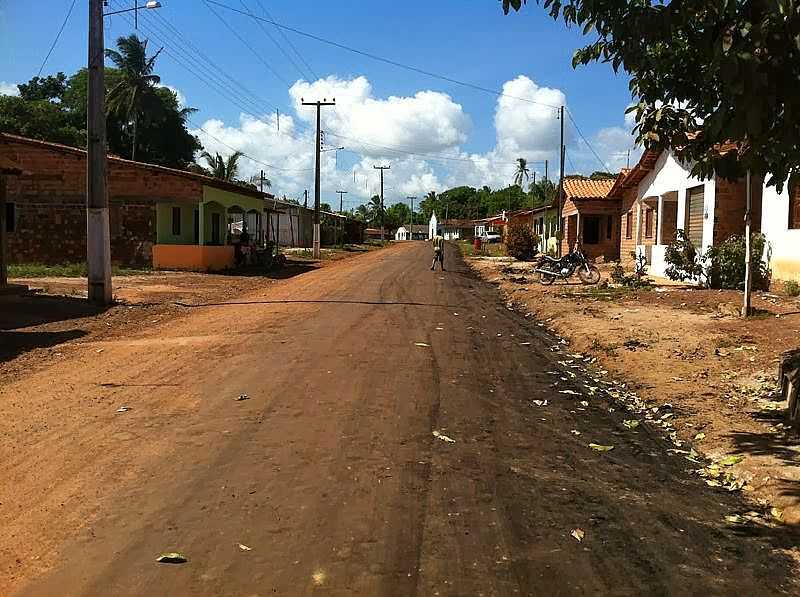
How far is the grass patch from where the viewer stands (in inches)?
890

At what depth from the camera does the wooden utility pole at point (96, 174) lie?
1521 centimetres

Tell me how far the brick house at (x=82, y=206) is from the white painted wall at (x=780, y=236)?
1882cm

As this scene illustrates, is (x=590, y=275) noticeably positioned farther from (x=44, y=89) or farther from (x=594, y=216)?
(x=44, y=89)

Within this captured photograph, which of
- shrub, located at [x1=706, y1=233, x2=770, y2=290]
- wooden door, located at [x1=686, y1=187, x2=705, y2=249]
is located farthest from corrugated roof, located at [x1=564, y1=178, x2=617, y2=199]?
shrub, located at [x1=706, y1=233, x2=770, y2=290]

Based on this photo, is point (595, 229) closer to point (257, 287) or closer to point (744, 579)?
point (257, 287)

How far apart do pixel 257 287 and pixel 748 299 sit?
1351 centimetres

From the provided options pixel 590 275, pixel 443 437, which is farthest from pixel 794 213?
pixel 443 437

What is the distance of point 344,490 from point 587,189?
3441cm

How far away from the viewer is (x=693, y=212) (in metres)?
20.9

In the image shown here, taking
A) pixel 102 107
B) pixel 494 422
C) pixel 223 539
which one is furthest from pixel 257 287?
pixel 223 539

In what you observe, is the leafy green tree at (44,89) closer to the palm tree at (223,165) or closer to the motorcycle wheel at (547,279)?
the palm tree at (223,165)

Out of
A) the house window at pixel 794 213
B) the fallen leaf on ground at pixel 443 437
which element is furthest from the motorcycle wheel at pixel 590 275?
the fallen leaf on ground at pixel 443 437

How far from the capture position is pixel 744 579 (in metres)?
3.69

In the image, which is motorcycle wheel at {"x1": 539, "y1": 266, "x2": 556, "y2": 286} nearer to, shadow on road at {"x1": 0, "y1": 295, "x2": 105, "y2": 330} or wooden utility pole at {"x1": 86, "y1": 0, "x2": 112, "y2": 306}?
wooden utility pole at {"x1": 86, "y1": 0, "x2": 112, "y2": 306}
